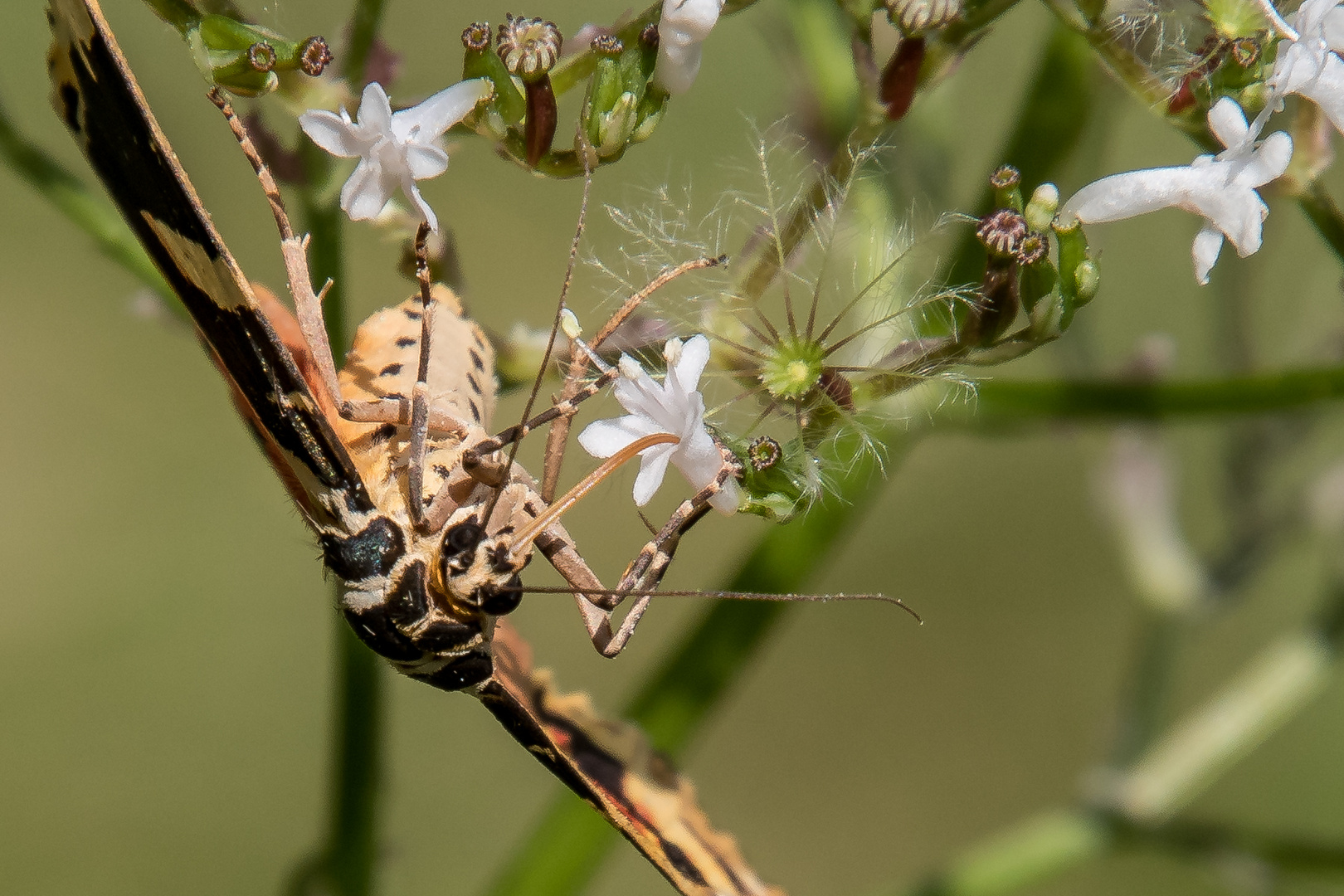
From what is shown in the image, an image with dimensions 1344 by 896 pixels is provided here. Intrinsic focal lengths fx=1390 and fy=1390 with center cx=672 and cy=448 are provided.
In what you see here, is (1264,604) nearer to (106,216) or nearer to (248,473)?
(248,473)

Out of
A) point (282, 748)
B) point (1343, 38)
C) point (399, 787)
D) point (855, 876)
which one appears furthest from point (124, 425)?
point (1343, 38)

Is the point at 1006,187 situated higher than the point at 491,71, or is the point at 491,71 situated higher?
the point at 491,71

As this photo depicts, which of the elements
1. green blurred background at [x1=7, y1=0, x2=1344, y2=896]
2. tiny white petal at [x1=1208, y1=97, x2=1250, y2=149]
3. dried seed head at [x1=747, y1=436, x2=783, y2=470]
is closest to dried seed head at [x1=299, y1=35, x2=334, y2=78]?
dried seed head at [x1=747, y1=436, x2=783, y2=470]

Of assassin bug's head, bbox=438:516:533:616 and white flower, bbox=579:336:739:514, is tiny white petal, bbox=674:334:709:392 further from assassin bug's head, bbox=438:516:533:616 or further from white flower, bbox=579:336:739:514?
assassin bug's head, bbox=438:516:533:616

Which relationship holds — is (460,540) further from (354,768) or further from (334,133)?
(354,768)

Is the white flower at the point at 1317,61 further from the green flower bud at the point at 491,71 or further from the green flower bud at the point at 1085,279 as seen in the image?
the green flower bud at the point at 491,71

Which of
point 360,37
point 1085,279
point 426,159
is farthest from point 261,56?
point 1085,279
